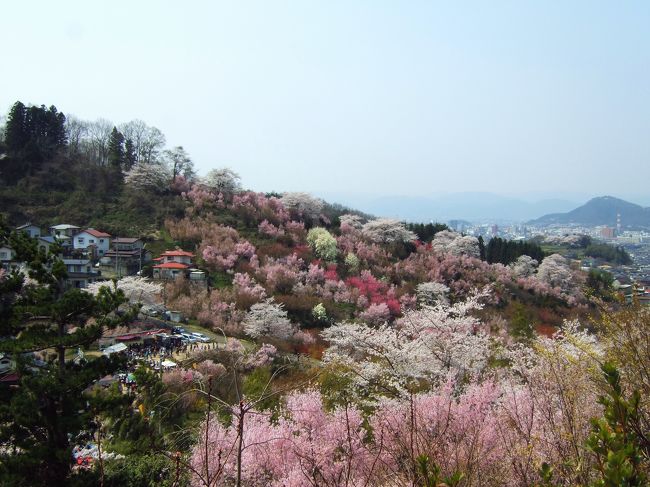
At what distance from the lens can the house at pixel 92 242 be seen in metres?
31.0

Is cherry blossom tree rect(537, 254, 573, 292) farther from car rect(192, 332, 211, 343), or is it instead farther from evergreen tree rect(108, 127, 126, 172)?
evergreen tree rect(108, 127, 126, 172)

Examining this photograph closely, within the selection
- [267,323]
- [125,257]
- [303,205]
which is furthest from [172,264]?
[303,205]

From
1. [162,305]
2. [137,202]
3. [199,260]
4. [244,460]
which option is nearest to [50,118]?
[137,202]

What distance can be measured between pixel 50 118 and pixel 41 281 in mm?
36451

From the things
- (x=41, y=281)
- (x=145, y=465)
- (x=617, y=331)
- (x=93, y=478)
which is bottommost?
(x=145, y=465)

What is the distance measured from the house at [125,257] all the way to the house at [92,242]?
42cm

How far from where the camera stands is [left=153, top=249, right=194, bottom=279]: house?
2894 centimetres

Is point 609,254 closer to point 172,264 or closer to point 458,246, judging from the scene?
point 458,246

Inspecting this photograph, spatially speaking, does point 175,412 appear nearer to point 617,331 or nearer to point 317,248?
point 617,331

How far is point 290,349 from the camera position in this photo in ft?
74.6

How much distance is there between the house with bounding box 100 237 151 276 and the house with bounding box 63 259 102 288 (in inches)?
41.3

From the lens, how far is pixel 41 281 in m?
8.98

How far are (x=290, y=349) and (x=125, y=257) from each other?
45.2 feet

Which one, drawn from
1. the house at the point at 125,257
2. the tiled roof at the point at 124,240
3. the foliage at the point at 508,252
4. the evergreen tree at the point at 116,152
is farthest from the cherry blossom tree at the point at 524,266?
the evergreen tree at the point at 116,152
